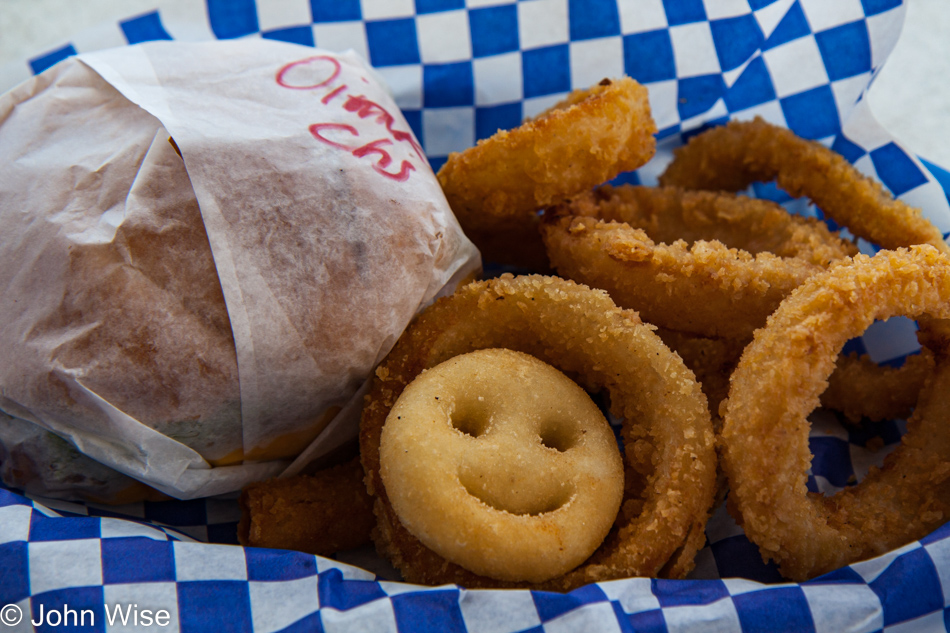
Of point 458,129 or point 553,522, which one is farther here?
point 458,129

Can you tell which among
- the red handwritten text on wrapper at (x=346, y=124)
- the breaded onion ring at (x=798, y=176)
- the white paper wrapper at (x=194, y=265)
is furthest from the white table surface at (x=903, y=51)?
the white paper wrapper at (x=194, y=265)

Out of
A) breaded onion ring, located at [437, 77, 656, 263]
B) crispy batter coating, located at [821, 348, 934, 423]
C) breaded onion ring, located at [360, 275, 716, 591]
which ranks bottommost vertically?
crispy batter coating, located at [821, 348, 934, 423]

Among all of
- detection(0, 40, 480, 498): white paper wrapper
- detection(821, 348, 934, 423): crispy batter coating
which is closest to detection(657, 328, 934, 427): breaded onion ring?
detection(821, 348, 934, 423): crispy batter coating

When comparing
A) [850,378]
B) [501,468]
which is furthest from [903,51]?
[501,468]

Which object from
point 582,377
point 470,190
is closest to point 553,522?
point 582,377

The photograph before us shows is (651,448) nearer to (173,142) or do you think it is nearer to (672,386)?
(672,386)

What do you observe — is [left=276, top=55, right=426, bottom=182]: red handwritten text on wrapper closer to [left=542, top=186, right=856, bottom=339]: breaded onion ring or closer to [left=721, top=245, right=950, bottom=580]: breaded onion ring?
[left=542, top=186, right=856, bottom=339]: breaded onion ring

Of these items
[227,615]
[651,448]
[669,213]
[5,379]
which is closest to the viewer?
[227,615]
